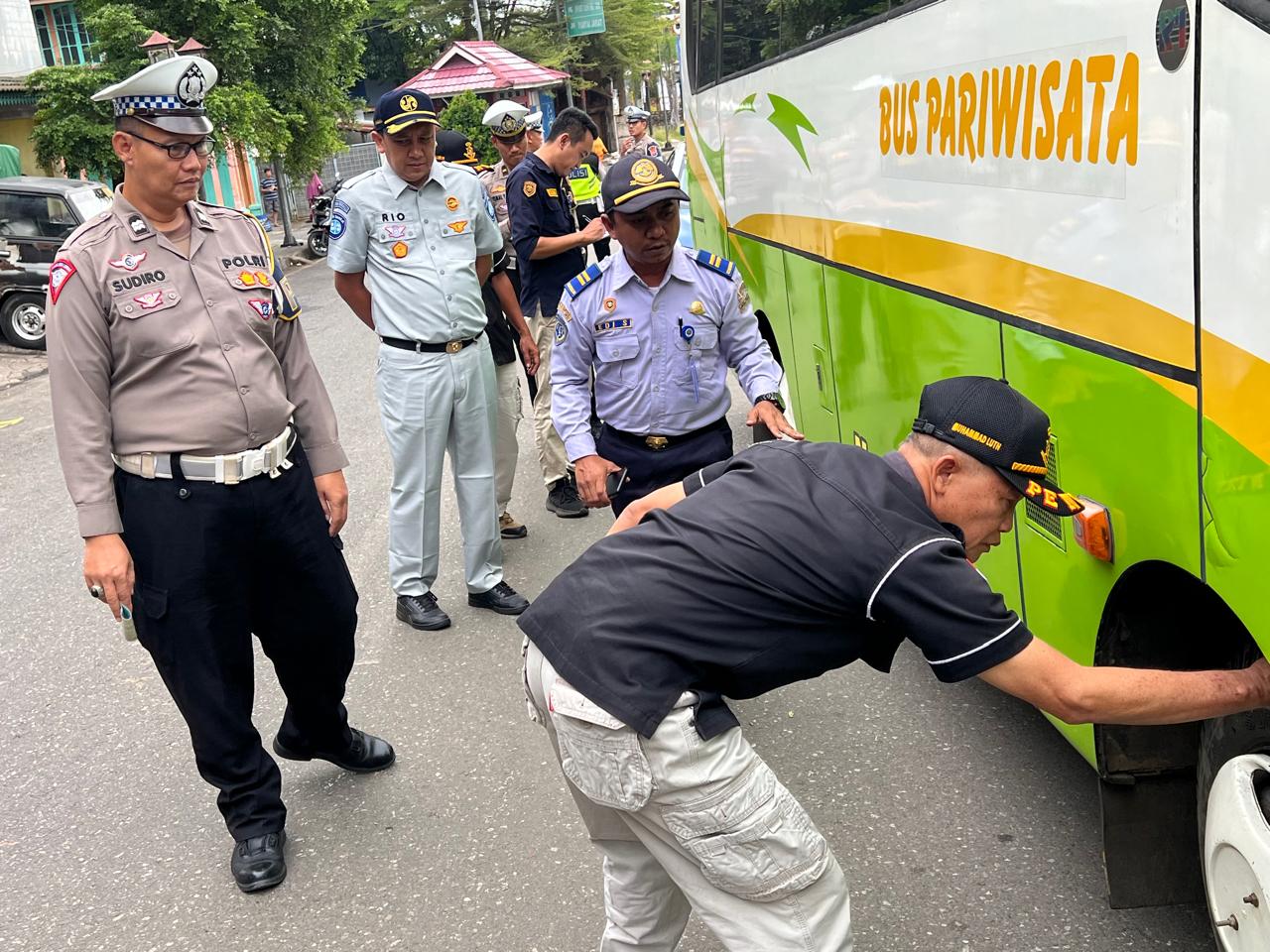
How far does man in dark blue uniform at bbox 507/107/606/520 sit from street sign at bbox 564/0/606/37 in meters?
36.1

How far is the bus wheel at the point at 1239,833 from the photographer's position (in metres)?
2.03

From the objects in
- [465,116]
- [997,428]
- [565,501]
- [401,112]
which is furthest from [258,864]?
[465,116]

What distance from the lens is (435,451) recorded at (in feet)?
16.2

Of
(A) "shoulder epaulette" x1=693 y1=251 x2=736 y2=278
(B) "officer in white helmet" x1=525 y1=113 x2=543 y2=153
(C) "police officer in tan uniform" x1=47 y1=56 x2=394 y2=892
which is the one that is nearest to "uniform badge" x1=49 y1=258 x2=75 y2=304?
(C) "police officer in tan uniform" x1=47 y1=56 x2=394 y2=892

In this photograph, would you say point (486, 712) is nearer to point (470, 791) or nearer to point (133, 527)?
point (470, 791)

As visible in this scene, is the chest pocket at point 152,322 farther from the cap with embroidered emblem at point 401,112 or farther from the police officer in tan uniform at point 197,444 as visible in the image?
the cap with embroidered emblem at point 401,112

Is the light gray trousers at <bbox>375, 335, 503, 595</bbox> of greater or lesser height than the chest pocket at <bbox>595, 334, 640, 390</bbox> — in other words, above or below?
below

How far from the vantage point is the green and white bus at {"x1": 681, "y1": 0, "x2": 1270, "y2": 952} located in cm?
195

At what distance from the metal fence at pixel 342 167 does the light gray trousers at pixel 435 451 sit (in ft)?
94.1

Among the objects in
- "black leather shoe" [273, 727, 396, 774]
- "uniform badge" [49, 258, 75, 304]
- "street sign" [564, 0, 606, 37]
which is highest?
"street sign" [564, 0, 606, 37]

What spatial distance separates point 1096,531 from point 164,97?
2.38 meters

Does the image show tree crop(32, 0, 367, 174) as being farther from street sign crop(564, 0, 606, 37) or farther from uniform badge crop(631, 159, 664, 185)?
street sign crop(564, 0, 606, 37)

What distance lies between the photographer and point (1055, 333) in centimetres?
255

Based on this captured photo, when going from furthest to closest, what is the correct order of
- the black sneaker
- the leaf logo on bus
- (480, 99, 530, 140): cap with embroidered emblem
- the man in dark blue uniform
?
(480, 99, 530, 140): cap with embroidered emblem, the black sneaker, the man in dark blue uniform, the leaf logo on bus
